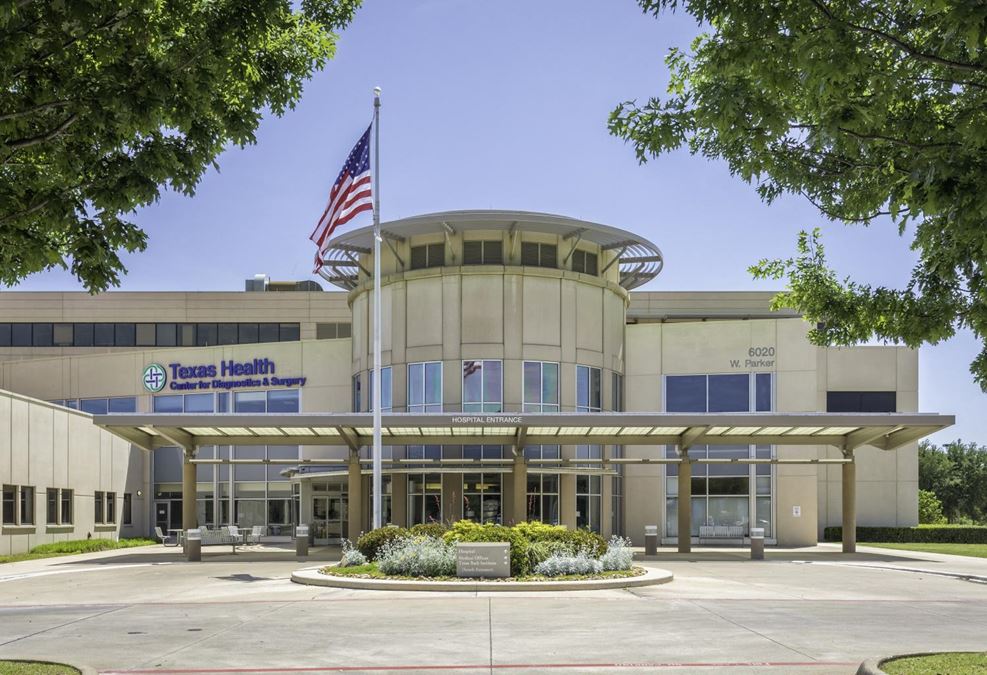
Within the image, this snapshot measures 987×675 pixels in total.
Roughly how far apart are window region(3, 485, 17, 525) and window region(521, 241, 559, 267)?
20101 mm

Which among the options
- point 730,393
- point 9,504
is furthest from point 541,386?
point 9,504

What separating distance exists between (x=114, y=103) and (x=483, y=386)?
32.2 meters

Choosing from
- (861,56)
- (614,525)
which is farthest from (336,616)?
(614,525)

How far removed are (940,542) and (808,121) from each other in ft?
142

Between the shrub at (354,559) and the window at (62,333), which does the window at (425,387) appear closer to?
the shrub at (354,559)

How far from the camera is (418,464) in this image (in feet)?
135

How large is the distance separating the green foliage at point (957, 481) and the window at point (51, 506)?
60.4 m

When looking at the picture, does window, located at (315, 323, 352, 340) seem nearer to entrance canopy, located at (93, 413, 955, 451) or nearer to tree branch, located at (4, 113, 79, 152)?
entrance canopy, located at (93, 413, 955, 451)

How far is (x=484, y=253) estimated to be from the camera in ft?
137

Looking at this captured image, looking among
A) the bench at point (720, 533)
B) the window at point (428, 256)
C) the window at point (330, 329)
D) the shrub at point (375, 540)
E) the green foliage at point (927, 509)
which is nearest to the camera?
the shrub at point (375, 540)

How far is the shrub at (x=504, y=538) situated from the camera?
23828 millimetres

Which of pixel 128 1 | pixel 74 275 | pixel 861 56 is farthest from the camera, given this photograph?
pixel 74 275

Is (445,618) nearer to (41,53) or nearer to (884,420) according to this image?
(41,53)

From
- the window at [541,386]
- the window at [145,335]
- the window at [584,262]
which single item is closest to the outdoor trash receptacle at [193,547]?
the window at [541,386]
